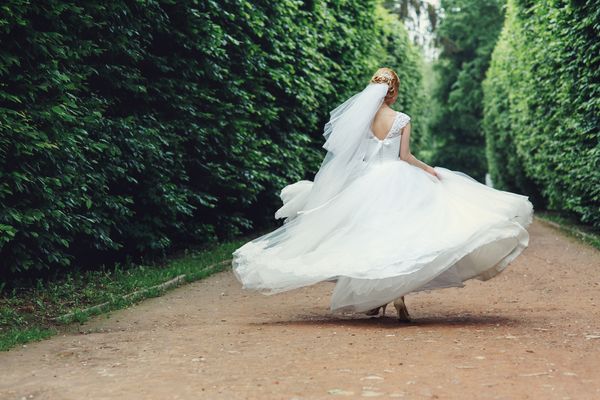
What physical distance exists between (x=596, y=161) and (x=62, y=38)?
9531mm

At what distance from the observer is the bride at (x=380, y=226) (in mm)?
7441

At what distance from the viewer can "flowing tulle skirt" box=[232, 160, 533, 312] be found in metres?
7.41

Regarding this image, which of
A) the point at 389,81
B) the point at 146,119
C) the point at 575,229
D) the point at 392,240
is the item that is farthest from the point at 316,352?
the point at 575,229

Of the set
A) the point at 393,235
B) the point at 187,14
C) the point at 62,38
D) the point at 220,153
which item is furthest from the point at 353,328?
the point at 220,153

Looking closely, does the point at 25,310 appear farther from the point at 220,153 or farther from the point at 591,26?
the point at 591,26

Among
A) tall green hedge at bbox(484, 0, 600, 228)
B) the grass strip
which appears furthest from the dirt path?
the grass strip

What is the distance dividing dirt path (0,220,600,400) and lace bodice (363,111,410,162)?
1.54 metres

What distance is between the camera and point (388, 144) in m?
8.34

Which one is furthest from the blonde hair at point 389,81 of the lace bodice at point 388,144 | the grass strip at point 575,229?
the grass strip at point 575,229

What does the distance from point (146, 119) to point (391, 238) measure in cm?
506

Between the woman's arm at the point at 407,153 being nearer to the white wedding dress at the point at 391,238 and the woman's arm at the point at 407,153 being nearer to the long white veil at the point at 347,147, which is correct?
the white wedding dress at the point at 391,238

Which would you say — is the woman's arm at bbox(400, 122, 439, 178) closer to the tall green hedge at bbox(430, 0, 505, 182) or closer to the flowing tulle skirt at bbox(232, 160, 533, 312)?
the flowing tulle skirt at bbox(232, 160, 533, 312)

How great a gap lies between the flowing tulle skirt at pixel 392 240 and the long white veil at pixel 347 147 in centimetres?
13

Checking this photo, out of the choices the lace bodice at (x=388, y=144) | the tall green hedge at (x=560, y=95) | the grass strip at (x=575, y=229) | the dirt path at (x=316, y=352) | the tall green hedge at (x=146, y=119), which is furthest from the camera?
the grass strip at (x=575, y=229)
